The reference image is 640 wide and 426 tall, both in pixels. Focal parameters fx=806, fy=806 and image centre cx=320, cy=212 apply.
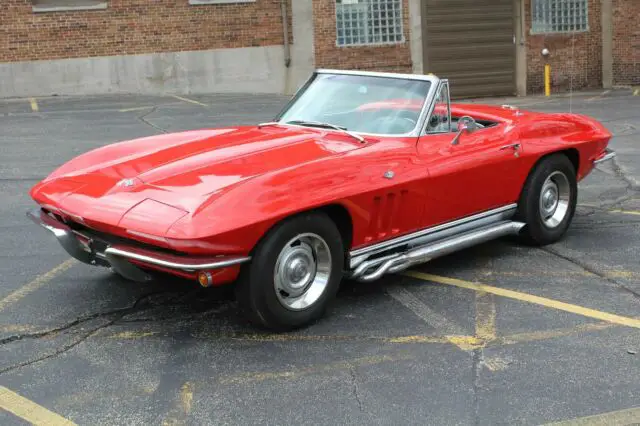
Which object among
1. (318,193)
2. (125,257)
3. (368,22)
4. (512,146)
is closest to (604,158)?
(512,146)

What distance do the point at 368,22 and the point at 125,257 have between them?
18.5 metres

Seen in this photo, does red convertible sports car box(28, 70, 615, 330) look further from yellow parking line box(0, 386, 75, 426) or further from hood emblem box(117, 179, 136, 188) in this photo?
yellow parking line box(0, 386, 75, 426)

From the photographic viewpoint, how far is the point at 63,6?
19484 millimetres

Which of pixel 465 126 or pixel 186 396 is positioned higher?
pixel 465 126

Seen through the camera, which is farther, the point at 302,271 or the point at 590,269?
the point at 590,269

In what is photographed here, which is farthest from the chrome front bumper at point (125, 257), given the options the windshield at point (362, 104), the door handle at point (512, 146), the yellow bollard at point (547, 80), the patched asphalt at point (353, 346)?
the yellow bollard at point (547, 80)

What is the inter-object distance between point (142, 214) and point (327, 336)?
4.25 ft

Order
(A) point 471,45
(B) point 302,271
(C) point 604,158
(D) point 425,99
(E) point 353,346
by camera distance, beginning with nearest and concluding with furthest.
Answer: (E) point 353,346 → (B) point 302,271 → (D) point 425,99 → (C) point 604,158 → (A) point 471,45

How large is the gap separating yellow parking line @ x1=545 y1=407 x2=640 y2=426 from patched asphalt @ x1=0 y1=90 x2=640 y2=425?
5 cm

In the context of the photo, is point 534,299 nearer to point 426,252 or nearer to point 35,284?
point 426,252

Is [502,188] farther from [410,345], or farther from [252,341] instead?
[252,341]

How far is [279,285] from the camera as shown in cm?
465

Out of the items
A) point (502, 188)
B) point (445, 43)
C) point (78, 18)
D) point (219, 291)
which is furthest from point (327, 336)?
point (445, 43)

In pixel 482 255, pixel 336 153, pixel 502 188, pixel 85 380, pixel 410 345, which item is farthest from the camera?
pixel 482 255
